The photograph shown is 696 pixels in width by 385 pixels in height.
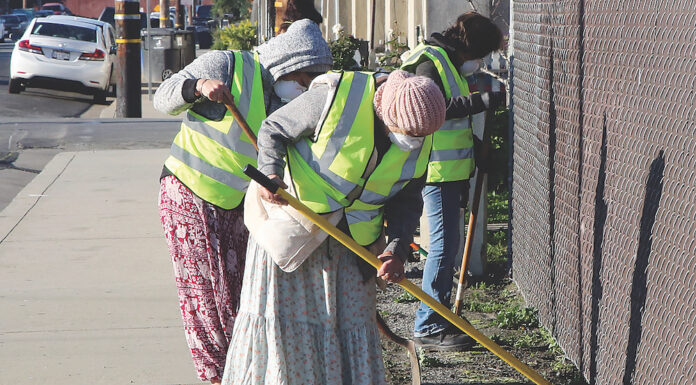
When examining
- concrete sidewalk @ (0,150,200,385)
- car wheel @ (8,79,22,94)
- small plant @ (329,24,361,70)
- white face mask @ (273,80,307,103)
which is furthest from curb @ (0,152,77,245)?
car wheel @ (8,79,22,94)

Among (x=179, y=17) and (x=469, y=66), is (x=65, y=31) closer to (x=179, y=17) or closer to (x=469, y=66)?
(x=179, y=17)

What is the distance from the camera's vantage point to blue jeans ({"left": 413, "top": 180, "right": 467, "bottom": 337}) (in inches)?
201

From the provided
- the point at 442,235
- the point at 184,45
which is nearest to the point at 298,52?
the point at 442,235

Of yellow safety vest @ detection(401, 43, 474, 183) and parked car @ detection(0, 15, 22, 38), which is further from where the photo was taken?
parked car @ detection(0, 15, 22, 38)

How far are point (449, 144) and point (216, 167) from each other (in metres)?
1.29

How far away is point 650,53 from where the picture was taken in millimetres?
3492

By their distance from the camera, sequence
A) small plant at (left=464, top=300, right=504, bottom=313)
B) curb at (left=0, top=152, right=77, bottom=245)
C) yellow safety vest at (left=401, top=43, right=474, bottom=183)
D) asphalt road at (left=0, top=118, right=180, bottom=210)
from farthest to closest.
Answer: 1. asphalt road at (left=0, top=118, right=180, bottom=210)
2. curb at (left=0, top=152, right=77, bottom=245)
3. small plant at (left=464, top=300, right=504, bottom=313)
4. yellow safety vest at (left=401, top=43, right=474, bottom=183)

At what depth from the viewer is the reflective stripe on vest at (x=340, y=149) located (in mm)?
3572

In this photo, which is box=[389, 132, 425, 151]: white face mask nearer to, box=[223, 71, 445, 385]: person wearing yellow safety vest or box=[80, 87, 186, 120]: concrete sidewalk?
box=[223, 71, 445, 385]: person wearing yellow safety vest

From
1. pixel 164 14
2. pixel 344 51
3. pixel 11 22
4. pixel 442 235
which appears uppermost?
pixel 11 22

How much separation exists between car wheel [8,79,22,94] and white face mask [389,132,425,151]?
1855cm

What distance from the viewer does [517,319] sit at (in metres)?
5.71

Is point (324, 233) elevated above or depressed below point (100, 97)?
above

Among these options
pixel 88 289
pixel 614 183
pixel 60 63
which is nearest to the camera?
pixel 614 183
